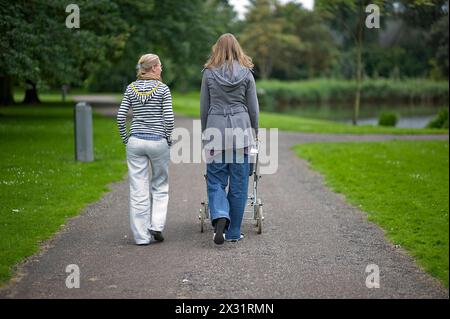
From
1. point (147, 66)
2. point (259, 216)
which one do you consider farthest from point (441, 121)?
point (147, 66)

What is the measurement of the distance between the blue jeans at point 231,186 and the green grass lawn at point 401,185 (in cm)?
181

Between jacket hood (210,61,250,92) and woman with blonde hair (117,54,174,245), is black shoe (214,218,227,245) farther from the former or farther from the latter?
jacket hood (210,61,250,92)

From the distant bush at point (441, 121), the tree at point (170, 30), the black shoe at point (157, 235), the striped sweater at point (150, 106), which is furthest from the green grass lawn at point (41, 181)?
the distant bush at point (441, 121)

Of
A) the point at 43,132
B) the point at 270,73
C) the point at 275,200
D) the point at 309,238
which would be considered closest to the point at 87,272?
the point at 309,238

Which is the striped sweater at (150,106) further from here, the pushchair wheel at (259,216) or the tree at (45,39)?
the tree at (45,39)

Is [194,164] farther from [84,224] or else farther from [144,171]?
[144,171]

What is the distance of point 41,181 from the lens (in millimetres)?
11461

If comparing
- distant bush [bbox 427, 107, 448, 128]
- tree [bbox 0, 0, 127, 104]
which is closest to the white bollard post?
tree [bbox 0, 0, 127, 104]

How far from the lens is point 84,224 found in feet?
27.9

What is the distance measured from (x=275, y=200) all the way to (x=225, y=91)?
341 centimetres

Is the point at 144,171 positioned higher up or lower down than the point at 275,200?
higher up

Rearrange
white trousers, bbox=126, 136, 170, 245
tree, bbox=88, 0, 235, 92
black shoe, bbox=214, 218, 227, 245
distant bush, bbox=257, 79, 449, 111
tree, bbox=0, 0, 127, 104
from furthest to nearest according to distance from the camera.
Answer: distant bush, bbox=257, 79, 449, 111, tree, bbox=88, 0, 235, 92, tree, bbox=0, 0, 127, 104, white trousers, bbox=126, 136, 170, 245, black shoe, bbox=214, 218, 227, 245

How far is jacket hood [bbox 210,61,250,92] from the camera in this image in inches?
287

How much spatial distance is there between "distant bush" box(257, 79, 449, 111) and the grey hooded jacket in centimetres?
4719
